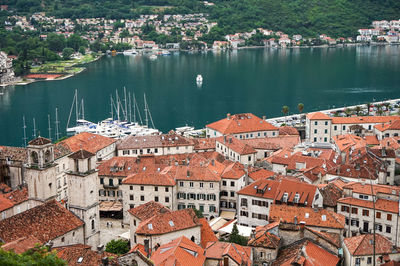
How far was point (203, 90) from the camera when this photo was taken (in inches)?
5187

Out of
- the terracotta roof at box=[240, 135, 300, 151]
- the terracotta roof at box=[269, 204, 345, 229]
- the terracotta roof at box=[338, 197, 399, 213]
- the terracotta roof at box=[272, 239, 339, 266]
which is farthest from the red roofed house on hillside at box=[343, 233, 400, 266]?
the terracotta roof at box=[240, 135, 300, 151]

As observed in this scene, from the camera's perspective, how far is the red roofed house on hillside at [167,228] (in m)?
30.4

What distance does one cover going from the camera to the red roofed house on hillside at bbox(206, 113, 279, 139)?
206 feet

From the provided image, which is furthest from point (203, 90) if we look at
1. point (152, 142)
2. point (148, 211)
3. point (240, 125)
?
point (148, 211)

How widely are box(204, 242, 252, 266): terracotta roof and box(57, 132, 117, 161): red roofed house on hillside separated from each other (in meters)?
26.2

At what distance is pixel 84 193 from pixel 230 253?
38.4ft

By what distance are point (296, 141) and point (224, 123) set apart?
941 centimetres

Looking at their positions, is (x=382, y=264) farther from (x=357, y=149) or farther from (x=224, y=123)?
(x=224, y=123)

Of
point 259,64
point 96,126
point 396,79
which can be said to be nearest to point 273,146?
point 96,126

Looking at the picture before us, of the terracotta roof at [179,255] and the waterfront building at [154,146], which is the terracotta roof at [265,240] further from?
the waterfront building at [154,146]

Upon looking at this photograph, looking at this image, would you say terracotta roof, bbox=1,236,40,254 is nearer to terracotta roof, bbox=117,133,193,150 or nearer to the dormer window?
the dormer window

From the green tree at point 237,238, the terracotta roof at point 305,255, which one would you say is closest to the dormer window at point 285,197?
the green tree at point 237,238

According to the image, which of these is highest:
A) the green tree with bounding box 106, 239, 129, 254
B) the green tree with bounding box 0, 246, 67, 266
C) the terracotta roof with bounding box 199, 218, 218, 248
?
the green tree with bounding box 0, 246, 67, 266

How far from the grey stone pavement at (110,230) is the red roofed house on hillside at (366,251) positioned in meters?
16.9
